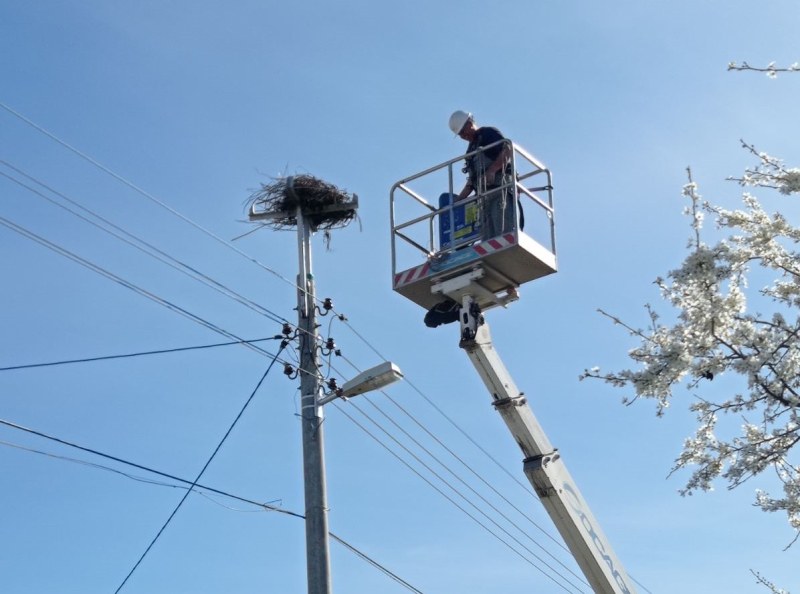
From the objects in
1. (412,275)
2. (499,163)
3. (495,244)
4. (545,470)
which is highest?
(499,163)

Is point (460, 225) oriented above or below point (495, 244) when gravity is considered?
above

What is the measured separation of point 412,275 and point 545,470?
7.15 feet

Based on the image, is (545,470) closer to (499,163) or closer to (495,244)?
(495,244)

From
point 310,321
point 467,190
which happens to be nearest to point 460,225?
point 467,190

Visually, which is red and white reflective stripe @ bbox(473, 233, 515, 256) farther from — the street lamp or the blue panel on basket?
the street lamp

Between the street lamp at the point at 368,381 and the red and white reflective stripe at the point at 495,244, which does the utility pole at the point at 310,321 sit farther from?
the red and white reflective stripe at the point at 495,244

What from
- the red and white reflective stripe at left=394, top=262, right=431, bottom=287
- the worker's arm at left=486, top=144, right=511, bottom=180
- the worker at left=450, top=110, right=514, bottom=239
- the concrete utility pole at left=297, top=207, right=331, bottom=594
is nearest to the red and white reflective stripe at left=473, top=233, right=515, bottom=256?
the worker at left=450, top=110, right=514, bottom=239

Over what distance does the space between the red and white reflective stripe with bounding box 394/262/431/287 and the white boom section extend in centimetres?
48

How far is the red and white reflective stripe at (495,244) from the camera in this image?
1179 centimetres

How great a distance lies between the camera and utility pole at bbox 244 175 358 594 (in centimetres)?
1201

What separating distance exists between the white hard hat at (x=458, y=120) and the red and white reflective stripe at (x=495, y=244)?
159 cm

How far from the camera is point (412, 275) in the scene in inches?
483

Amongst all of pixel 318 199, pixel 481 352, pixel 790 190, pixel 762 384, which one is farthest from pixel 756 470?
pixel 318 199

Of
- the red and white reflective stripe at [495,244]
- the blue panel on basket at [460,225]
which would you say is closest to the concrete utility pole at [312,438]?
the blue panel on basket at [460,225]
